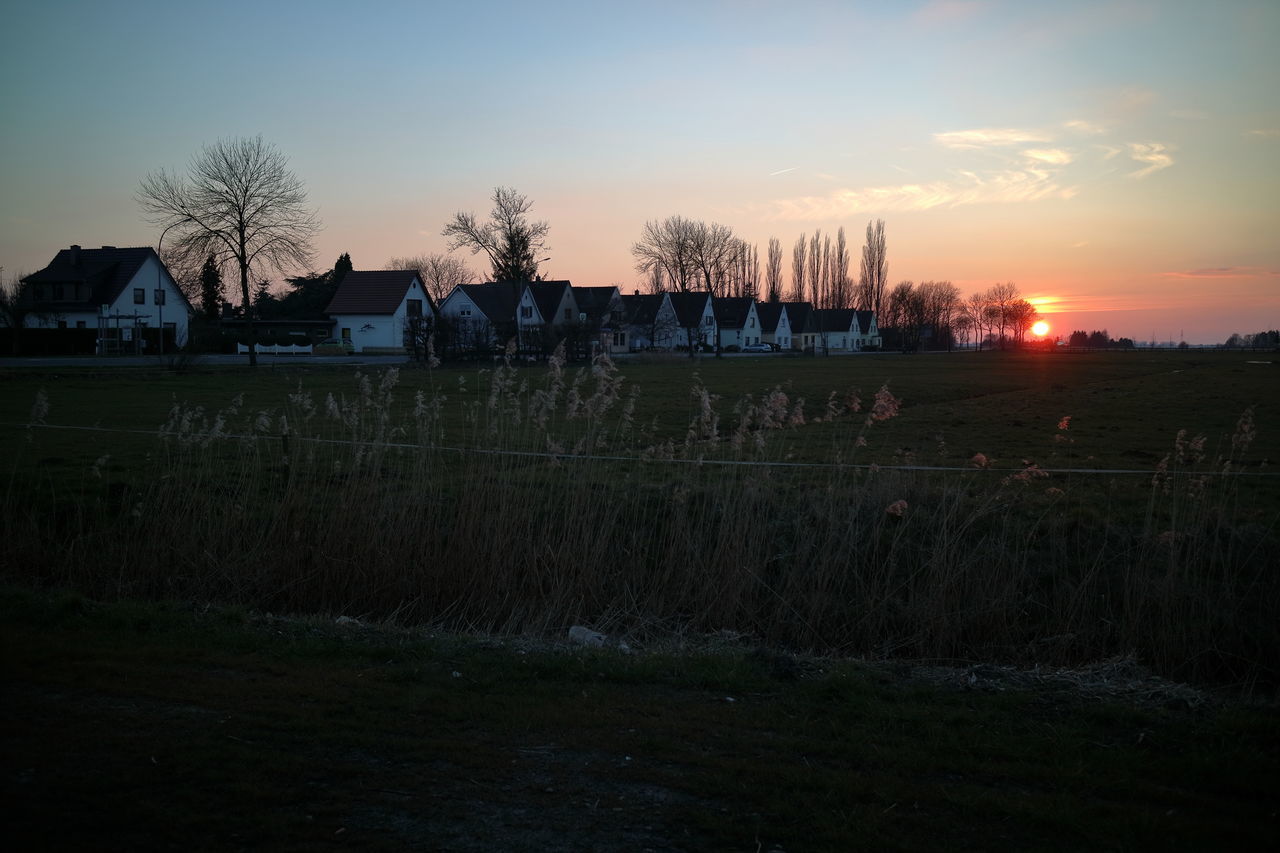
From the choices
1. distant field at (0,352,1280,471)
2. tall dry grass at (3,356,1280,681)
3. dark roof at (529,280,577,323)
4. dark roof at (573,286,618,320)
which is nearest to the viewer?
tall dry grass at (3,356,1280,681)

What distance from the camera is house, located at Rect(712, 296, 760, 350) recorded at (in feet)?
334

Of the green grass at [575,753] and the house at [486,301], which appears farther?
the house at [486,301]

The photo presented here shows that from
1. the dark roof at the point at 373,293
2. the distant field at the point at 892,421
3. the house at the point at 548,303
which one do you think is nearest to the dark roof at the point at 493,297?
the house at the point at 548,303

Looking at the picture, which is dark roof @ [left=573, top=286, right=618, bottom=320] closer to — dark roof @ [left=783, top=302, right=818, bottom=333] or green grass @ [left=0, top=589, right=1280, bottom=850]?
dark roof @ [left=783, top=302, right=818, bottom=333]

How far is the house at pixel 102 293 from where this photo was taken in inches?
2347

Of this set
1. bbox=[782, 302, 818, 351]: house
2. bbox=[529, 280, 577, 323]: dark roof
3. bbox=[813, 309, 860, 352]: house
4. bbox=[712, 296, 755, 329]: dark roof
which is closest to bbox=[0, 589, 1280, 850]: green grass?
bbox=[529, 280, 577, 323]: dark roof

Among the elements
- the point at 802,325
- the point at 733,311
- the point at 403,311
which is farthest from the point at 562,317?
the point at 802,325

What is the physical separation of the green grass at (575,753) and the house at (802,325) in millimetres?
111287

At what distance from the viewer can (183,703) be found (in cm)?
483

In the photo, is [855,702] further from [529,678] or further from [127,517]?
[127,517]

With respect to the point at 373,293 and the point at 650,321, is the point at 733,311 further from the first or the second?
the point at 373,293

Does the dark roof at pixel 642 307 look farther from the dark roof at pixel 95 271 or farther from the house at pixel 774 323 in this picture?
the dark roof at pixel 95 271

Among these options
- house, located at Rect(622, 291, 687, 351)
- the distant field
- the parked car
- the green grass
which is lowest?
the green grass

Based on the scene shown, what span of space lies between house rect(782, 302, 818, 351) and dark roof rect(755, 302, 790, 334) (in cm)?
372
